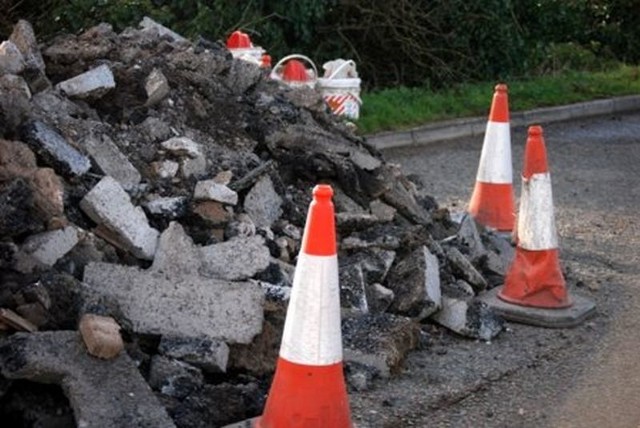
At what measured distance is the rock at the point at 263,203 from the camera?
241 inches

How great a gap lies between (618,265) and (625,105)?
873 centimetres

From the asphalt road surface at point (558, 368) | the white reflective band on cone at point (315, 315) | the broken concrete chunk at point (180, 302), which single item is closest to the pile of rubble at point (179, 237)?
the broken concrete chunk at point (180, 302)

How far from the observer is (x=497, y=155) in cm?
764

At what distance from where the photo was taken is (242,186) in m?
6.16

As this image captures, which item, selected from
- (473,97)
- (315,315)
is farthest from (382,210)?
(473,97)

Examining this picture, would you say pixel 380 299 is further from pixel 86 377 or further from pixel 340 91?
pixel 340 91

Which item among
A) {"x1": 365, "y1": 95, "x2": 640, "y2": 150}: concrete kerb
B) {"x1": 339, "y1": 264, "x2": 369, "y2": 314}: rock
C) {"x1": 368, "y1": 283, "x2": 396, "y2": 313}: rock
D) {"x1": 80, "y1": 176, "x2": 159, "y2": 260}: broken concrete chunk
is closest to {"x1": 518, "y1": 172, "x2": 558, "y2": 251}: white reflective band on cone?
{"x1": 368, "y1": 283, "x2": 396, "y2": 313}: rock

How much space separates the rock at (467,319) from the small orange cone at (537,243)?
42 cm

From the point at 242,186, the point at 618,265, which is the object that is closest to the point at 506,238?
the point at 618,265

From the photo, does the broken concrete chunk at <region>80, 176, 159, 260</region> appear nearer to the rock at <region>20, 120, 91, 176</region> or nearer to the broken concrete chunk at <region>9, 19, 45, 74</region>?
the rock at <region>20, 120, 91, 176</region>

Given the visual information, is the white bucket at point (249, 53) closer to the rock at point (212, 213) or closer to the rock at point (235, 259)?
the rock at point (212, 213)

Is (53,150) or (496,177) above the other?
(53,150)

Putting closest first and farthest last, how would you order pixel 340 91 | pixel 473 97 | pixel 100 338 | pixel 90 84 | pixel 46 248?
pixel 100 338, pixel 46 248, pixel 90 84, pixel 340 91, pixel 473 97

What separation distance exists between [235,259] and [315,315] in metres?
1.27
